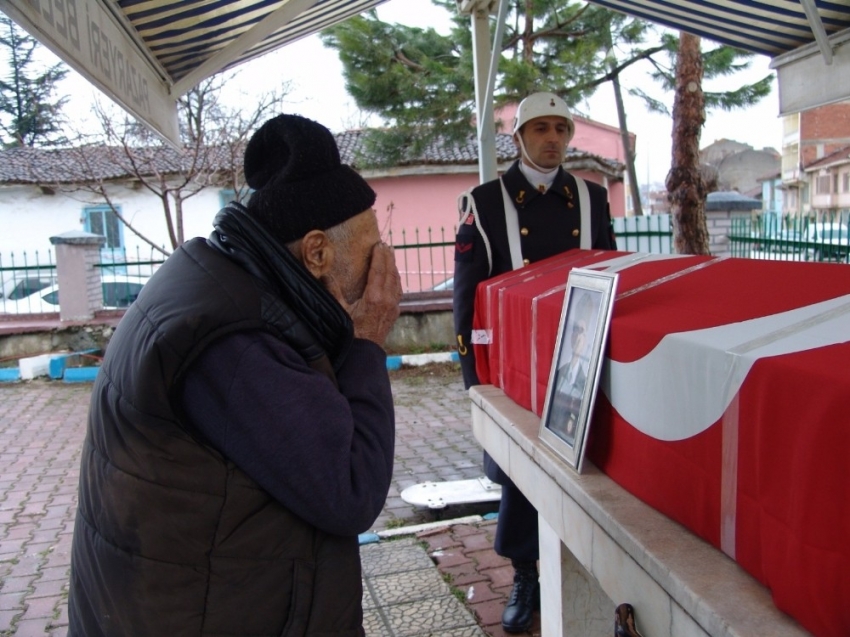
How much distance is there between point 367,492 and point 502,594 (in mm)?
2189

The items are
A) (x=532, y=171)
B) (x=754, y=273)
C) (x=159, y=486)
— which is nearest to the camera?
(x=159, y=486)

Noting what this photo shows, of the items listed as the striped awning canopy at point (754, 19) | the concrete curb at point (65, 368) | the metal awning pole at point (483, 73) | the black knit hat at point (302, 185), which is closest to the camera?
the black knit hat at point (302, 185)

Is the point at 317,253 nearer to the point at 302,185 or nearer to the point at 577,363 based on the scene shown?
the point at 302,185

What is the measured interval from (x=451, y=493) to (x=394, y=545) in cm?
70

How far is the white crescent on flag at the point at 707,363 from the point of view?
3.34ft

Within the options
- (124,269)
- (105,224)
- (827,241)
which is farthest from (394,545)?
(105,224)

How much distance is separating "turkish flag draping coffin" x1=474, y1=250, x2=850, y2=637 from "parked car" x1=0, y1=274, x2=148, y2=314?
38.1ft

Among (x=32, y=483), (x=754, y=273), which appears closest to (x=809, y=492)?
(x=754, y=273)

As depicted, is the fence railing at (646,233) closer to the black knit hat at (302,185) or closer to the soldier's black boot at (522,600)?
the soldier's black boot at (522,600)

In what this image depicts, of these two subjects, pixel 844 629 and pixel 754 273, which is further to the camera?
pixel 754 273

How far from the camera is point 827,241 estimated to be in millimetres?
6727

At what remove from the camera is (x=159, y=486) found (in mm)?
1211

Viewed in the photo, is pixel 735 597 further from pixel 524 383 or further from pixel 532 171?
pixel 532 171

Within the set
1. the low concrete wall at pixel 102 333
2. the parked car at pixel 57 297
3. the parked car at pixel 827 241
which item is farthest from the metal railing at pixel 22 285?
the parked car at pixel 827 241
